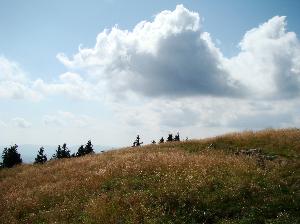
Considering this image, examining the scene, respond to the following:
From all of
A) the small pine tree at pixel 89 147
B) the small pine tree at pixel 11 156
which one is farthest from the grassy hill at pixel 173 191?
the small pine tree at pixel 89 147

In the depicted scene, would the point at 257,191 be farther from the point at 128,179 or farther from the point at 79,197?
the point at 79,197

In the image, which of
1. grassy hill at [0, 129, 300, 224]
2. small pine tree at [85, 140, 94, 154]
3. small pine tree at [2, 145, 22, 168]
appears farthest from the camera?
small pine tree at [85, 140, 94, 154]

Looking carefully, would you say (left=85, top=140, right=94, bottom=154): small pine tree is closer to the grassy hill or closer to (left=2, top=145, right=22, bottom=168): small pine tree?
(left=2, top=145, right=22, bottom=168): small pine tree

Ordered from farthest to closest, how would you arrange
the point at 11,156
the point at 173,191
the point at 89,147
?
the point at 89,147, the point at 11,156, the point at 173,191

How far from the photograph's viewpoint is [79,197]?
19.0 meters

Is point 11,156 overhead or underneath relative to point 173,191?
overhead

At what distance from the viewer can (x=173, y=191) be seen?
16.8 metres

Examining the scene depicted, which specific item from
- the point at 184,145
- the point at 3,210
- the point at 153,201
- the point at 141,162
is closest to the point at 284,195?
the point at 153,201

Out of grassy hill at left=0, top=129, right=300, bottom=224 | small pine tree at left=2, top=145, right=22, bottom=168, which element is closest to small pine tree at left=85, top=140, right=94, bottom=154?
small pine tree at left=2, top=145, right=22, bottom=168

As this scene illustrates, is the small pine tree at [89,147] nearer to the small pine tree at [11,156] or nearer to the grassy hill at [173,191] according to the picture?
the small pine tree at [11,156]

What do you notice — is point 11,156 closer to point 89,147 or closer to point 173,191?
point 89,147

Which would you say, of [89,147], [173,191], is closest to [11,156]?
[89,147]

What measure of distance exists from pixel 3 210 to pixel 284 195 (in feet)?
47.1

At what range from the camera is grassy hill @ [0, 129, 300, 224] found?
48.1ft
